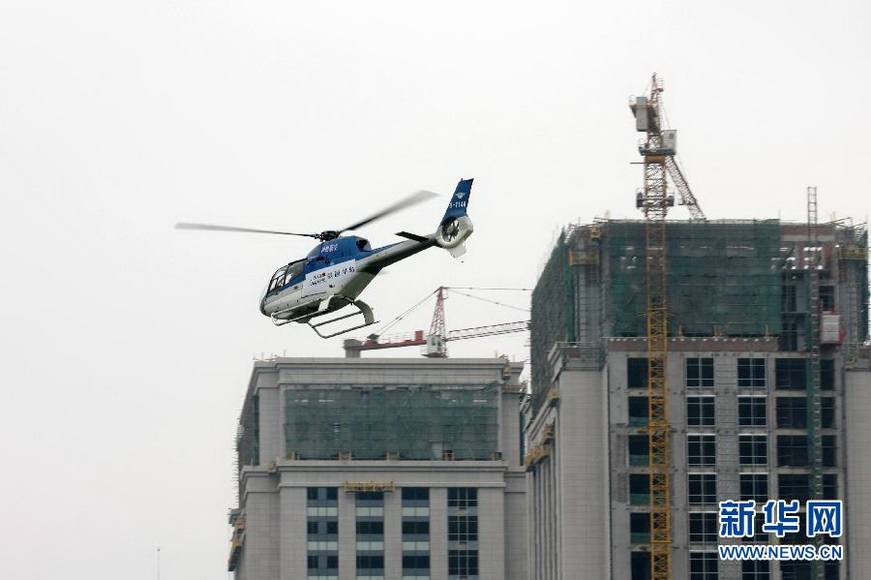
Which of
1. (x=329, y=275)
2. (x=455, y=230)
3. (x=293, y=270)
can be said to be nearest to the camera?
(x=455, y=230)

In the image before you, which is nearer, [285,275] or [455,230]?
[455,230]

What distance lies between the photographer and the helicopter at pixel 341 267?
122312 mm

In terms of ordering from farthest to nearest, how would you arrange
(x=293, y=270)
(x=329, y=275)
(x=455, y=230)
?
(x=293, y=270) → (x=329, y=275) → (x=455, y=230)

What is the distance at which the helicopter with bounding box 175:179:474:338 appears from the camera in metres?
122

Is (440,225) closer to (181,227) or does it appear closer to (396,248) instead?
(396,248)

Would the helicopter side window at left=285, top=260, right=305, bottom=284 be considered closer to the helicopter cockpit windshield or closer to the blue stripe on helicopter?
the helicopter cockpit windshield

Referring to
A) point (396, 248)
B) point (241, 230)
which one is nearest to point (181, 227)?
point (241, 230)

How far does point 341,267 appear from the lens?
5069 inches

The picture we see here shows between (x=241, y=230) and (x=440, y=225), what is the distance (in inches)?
400

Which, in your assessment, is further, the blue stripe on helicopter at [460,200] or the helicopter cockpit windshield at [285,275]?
the helicopter cockpit windshield at [285,275]

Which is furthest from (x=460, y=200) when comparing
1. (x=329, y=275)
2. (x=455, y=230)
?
(x=329, y=275)

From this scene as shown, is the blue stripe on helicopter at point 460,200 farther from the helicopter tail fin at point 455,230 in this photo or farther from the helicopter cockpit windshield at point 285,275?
the helicopter cockpit windshield at point 285,275

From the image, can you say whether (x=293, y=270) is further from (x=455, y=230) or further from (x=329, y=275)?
(x=455, y=230)

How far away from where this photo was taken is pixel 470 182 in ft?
411
